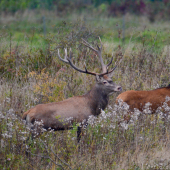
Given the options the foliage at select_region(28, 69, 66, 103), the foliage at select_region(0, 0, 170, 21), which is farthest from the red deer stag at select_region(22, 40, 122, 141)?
the foliage at select_region(0, 0, 170, 21)

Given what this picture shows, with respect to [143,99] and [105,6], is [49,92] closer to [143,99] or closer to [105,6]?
[143,99]

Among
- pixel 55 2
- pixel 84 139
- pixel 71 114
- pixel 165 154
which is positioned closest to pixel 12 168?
pixel 84 139

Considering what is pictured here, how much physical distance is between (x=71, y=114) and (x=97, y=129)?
0.80 metres

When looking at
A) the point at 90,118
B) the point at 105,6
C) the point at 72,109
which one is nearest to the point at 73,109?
the point at 72,109

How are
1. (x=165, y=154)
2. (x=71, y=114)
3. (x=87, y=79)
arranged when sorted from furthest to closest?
(x=87, y=79) → (x=71, y=114) → (x=165, y=154)

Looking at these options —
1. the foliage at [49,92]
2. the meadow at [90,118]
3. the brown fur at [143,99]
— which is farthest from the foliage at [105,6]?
the brown fur at [143,99]

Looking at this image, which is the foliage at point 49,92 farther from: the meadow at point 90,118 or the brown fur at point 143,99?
the brown fur at point 143,99

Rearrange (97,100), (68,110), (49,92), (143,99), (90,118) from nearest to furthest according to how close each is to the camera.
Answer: (90,118) → (68,110) → (97,100) → (143,99) → (49,92)

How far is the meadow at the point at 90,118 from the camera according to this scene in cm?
486

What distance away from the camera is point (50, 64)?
9508mm

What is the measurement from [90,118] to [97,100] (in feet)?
4.24

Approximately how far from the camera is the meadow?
15.9 feet

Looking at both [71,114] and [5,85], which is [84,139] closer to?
[71,114]

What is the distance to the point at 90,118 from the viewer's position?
5.41 metres
